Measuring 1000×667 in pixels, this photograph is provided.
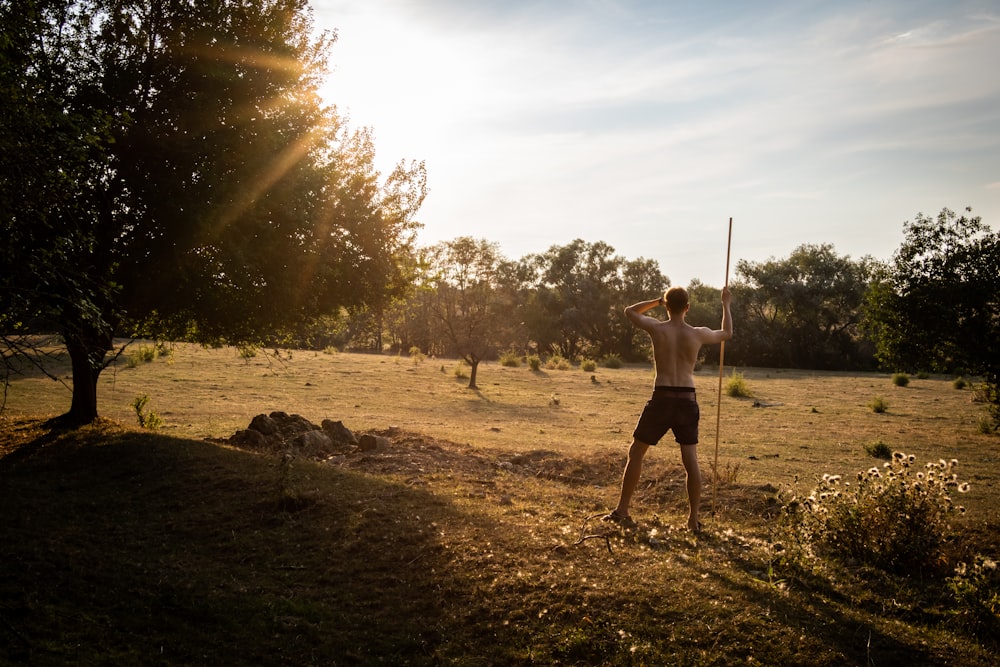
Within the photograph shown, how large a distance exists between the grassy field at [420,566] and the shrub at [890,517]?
289 millimetres

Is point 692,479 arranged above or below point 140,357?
above

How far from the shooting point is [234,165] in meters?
12.8

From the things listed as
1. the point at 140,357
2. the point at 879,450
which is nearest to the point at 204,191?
the point at 879,450

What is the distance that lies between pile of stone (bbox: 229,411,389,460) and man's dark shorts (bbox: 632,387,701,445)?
7.28 metres

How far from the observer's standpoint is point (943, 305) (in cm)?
1970

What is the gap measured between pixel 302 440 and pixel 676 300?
882 centimetres

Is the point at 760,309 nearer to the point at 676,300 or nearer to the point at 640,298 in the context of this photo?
the point at 640,298

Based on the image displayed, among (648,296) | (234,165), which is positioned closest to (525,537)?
(234,165)

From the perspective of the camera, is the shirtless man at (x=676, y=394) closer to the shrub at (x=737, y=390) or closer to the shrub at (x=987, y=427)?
the shrub at (x=987, y=427)

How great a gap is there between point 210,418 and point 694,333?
54.8 feet

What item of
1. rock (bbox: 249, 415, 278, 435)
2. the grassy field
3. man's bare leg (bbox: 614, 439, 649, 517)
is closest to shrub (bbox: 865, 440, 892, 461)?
the grassy field

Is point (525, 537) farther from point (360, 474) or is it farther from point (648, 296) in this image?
point (648, 296)

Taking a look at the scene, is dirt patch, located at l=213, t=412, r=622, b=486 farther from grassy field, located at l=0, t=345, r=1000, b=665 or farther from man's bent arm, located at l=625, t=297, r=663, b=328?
man's bent arm, located at l=625, t=297, r=663, b=328

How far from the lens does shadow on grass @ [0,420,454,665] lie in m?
5.39
